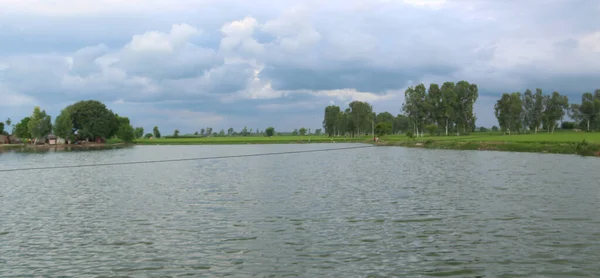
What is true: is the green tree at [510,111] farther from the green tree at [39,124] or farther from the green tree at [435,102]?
the green tree at [39,124]

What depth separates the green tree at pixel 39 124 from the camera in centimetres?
17988

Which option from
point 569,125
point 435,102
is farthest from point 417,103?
point 569,125

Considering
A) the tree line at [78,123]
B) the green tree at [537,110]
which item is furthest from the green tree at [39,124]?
the green tree at [537,110]

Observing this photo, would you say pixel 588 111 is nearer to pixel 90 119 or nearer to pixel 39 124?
pixel 90 119

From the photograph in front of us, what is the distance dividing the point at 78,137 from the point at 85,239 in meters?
182

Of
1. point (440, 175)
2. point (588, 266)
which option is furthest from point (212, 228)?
point (440, 175)

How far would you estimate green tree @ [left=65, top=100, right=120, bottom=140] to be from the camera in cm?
18038

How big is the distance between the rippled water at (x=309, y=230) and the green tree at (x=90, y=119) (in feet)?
509

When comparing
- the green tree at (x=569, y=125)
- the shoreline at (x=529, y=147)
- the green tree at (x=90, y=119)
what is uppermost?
the green tree at (x=90, y=119)

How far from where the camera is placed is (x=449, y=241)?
18.0 m

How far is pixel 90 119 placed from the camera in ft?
593

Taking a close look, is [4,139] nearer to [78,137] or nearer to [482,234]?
[78,137]

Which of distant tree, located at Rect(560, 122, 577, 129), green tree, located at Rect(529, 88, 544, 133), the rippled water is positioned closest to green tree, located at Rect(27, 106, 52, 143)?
the rippled water

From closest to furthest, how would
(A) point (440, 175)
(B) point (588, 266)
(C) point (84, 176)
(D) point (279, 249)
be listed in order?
(B) point (588, 266)
(D) point (279, 249)
(A) point (440, 175)
(C) point (84, 176)
